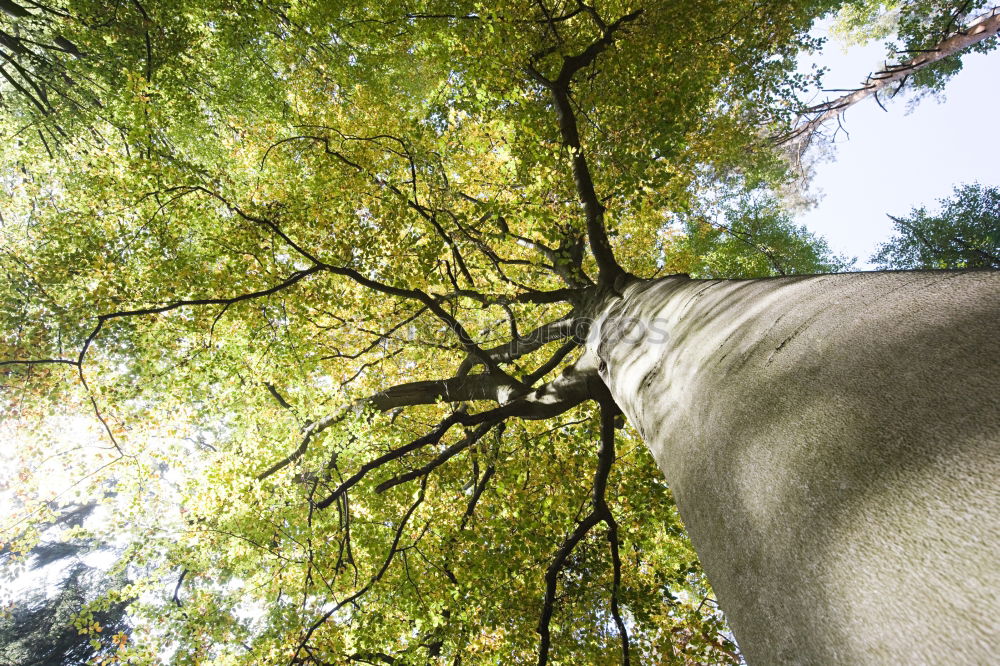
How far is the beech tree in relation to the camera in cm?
73

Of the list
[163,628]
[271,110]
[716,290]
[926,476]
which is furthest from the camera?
[271,110]

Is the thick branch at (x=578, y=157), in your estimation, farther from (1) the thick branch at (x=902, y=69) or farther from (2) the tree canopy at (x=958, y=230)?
(2) the tree canopy at (x=958, y=230)

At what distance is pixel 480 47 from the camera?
4340mm

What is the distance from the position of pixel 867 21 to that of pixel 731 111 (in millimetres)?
10260

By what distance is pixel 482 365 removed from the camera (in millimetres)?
5551

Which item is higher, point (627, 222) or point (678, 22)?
point (627, 222)

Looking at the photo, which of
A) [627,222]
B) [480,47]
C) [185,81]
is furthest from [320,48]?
[627,222]

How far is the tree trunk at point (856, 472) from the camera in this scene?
0.50m

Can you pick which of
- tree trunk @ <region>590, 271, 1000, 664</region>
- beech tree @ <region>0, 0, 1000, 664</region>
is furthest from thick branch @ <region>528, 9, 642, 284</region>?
tree trunk @ <region>590, 271, 1000, 664</region>

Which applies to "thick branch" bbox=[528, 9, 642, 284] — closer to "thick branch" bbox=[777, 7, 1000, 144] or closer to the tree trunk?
the tree trunk

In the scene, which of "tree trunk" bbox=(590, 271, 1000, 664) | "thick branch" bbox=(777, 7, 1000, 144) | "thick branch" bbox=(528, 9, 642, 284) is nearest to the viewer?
"tree trunk" bbox=(590, 271, 1000, 664)

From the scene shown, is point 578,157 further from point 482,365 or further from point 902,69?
point 902,69

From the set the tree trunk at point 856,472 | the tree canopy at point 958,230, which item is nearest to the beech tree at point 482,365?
the tree trunk at point 856,472

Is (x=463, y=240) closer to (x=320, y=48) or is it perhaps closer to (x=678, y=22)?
(x=678, y=22)
